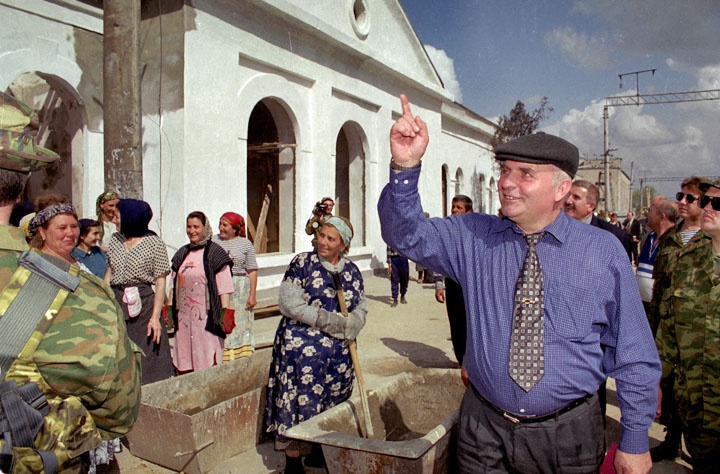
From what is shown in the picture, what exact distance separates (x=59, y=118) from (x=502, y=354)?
8.46 metres

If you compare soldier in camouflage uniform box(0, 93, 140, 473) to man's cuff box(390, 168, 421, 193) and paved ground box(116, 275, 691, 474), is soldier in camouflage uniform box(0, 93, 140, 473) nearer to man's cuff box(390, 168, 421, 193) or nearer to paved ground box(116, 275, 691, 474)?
man's cuff box(390, 168, 421, 193)

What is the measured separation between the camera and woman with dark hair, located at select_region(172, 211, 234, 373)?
15.1ft

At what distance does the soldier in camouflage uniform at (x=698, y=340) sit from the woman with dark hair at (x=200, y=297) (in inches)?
134

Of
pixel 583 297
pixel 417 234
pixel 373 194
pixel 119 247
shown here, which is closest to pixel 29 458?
pixel 417 234

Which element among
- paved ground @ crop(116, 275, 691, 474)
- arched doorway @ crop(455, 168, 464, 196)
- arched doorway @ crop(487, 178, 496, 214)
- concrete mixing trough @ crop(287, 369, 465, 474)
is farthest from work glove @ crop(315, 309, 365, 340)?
arched doorway @ crop(487, 178, 496, 214)

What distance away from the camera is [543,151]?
1.96 meters

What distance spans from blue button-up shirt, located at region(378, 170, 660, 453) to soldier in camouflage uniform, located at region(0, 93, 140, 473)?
3.44ft

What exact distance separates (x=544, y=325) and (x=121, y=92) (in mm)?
5116

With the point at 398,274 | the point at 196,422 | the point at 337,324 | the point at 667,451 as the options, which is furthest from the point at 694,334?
the point at 398,274

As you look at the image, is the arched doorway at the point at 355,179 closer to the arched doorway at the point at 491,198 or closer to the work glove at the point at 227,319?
the work glove at the point at 227,319

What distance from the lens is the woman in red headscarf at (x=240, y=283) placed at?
5371 mm

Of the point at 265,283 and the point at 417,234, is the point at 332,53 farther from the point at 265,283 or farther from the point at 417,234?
the point at 417,234

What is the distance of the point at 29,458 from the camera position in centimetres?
134

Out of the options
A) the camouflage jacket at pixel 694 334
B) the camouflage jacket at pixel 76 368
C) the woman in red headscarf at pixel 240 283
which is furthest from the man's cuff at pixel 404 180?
the woman in red headscarf at pixel 240 283
